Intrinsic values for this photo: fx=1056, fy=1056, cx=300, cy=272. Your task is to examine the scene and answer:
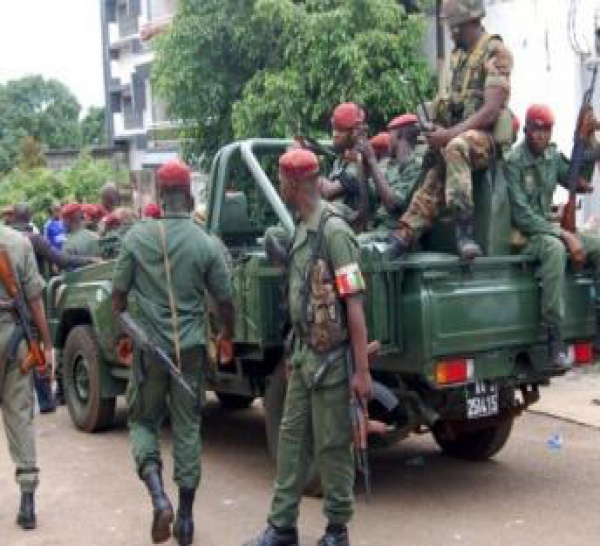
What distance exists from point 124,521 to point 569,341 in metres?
2.66

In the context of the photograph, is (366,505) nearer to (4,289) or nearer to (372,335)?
(372,335)

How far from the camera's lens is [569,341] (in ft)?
19.6

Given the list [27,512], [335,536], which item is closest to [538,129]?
[335,536]

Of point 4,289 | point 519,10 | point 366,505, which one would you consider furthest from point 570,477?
point 519,10

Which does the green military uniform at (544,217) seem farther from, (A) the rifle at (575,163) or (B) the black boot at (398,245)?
(B) the black boot at (398,245)

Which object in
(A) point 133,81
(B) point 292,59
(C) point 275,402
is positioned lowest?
(C) point 275,402

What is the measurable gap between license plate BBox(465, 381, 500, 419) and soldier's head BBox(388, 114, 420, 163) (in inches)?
62.5

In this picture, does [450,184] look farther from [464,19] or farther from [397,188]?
[464,19]

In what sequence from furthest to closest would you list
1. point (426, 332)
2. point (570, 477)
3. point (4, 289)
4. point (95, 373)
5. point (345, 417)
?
point (95, 373) → point (570, 477) → point (4, 289) → point (426, 332) → point (345, 417)

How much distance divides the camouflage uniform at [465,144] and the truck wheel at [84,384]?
3029 millimetres

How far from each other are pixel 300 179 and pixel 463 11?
1.87m

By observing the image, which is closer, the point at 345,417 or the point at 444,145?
the point at 345,417

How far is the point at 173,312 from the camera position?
17.1 feet

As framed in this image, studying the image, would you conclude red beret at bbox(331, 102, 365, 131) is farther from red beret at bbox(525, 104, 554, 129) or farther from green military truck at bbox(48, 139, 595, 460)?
red beret at bbox(525, 104, 554, 129)
